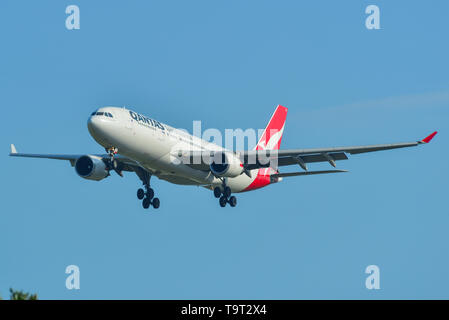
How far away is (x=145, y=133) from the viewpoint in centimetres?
4566

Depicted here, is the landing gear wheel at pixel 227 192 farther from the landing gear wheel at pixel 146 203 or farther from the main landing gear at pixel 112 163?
the main landing gear at pixel 112 163

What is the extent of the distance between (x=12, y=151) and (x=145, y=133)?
15.5m

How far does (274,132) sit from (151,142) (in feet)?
59.6

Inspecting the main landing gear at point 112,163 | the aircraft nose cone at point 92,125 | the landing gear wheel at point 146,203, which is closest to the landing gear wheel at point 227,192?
the landing gear wheel at point 146,203

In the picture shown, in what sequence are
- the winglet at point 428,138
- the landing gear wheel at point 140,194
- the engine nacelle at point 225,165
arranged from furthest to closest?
the landing gear wheel at point 140,194 < the engine nacelle at point 225,165 < the winglet at point 428,138

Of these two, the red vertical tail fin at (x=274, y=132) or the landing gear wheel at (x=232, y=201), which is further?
the red vertical tail fin at (x=274, y=132)

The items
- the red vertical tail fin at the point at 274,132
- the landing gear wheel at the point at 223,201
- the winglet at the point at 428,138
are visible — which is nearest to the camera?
the winglet at the point at 428,138

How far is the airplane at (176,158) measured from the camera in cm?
4456

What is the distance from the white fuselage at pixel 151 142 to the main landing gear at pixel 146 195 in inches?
113

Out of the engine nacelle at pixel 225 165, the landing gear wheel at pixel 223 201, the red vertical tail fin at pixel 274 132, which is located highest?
the red vertical tail fin at pixel 274 132

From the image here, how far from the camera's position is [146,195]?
5372cm

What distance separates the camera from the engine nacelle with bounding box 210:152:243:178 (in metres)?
49.7

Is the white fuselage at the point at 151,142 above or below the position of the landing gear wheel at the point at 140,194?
above
